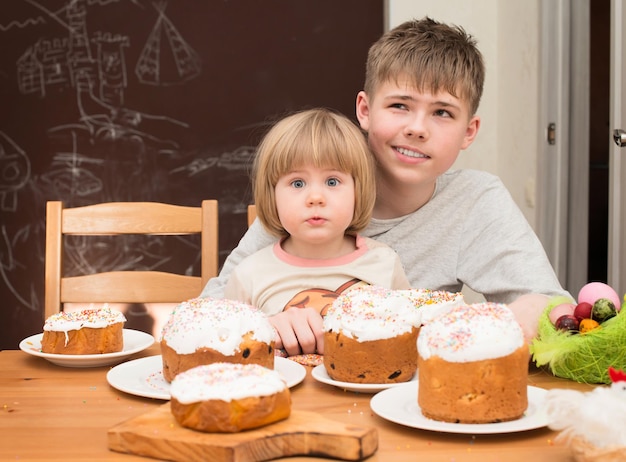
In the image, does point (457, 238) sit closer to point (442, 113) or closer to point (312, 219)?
point (442, 113)

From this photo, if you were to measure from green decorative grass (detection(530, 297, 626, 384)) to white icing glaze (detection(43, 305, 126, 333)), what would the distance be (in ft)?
2.13

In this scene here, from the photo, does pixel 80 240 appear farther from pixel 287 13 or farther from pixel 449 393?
pixel 449 393

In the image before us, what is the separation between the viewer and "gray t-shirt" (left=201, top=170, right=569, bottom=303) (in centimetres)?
161

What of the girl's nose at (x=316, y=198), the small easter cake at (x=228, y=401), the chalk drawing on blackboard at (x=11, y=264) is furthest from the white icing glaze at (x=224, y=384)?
the chalk drawing on blackboard at (x=11, y=264)

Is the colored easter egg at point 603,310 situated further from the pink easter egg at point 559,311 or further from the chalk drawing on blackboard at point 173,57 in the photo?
the chalk drawing on blackboard at point 173,57

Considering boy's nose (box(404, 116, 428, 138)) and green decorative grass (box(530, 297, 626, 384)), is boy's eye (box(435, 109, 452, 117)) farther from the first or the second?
green decorative grass (box(530, 297, 626, 384))

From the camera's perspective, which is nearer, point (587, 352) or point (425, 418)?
point (425, 418)

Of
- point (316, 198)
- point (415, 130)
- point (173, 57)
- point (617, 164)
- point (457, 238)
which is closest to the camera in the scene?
point (316, 198)

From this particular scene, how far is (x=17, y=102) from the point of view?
358 centimetres

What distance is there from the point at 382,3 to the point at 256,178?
230 cm

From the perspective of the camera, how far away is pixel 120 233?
73.9 inches

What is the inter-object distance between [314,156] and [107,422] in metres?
0.70

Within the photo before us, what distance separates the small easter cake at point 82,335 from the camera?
46.6 inches

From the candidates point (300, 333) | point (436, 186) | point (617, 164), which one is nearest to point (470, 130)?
point (436, 186)
